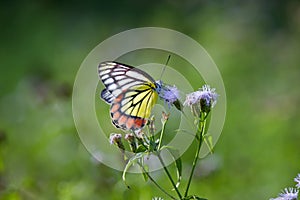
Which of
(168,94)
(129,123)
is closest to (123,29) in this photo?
(168,94)

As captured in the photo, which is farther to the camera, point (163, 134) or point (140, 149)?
point (163, 134)

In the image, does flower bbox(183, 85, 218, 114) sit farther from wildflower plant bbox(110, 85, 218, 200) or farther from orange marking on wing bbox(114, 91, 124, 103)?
orange marking on wing bbox(114, 91, 124, 103)

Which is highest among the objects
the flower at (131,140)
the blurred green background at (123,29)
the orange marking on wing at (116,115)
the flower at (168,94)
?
the blurred green background at (123,29)

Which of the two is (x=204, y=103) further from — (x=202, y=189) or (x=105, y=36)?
(x=105, y=36)

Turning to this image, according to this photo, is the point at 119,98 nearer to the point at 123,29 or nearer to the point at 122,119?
the point at 122,119

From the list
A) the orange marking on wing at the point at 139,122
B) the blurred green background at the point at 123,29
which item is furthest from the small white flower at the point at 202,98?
the blurred green background at the point at 123,29

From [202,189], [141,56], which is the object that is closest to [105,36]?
[141,56]

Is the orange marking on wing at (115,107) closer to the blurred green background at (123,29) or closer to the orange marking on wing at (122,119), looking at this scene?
the orange marking on wing at (122,119)

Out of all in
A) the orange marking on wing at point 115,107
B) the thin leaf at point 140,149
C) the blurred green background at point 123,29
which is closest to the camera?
the thin leaf at point 140,149

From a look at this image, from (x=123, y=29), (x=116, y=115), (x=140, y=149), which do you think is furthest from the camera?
(x=123, y=29)
